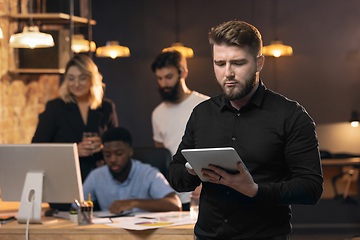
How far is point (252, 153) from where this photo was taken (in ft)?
4.10

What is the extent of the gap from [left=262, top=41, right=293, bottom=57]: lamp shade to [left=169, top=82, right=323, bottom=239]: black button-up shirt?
10.6 feet

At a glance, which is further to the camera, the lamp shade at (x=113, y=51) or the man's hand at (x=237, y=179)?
the lamp shade at (x=113, y=51)

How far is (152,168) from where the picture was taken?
2.50 metres

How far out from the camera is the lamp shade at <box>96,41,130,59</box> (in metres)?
4.82

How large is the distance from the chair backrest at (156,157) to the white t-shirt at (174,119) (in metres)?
0.25

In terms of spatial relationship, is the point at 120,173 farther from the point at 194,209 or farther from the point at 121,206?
the point at 194,209

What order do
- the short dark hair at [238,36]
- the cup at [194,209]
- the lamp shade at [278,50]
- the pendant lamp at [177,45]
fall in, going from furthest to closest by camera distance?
1. the pendant lamp at [177,45]
2. the lamp shade at [278,50]
3. the cup at [194,209]
4. the short dark hair at [238,36]

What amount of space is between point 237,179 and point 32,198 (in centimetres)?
116

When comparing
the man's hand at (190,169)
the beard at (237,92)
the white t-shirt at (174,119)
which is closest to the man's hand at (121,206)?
the white t-shirt at (174,119)

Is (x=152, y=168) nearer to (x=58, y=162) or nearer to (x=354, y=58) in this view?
(x=58, y=162)

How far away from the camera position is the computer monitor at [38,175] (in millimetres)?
1905

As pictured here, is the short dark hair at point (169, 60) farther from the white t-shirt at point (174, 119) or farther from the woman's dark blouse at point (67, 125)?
the woman's dark blouse at point (67, 125)

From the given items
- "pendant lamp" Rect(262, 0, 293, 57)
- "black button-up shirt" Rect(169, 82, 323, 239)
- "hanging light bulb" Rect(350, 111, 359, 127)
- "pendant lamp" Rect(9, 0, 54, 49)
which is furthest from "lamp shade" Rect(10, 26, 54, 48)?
"hanging light bulb" Rect(350, 111, 359, 127)

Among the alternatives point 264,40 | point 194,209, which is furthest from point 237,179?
point 264,40
